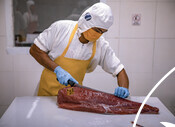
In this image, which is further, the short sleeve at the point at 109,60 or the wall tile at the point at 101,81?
the wall tile at the point at 101,81

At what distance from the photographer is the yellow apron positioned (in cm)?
163

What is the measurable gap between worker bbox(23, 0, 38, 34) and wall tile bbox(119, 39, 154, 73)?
1.22 metres

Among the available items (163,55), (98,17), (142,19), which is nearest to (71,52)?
(98,17)

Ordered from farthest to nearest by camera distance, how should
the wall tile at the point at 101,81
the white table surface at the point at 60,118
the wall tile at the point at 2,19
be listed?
the wall tile at the point at 101,81 → the wall tile at the point at 2,19 → the white table surface at the point at 60,118

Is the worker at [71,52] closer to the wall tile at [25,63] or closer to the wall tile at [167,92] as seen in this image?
the wall tile at [25,63]

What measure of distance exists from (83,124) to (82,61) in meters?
0.66

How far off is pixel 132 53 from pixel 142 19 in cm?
48

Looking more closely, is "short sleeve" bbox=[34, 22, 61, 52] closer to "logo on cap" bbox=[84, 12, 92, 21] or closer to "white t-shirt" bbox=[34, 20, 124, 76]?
"white t-shirt" bbox=[34, 20, 124, 76]

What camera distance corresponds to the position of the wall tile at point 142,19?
2459 millimetres

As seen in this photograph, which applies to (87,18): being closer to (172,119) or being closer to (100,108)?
(100,108)

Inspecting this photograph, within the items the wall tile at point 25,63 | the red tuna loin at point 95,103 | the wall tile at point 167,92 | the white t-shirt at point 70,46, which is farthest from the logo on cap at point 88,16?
the wall tile at point 167,92

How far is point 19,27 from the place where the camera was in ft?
8.40

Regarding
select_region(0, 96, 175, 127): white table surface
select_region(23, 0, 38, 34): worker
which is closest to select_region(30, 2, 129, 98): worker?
select_region(0, 96, 175, 127): white table surface

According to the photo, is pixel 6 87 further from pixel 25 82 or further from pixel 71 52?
pixel 71 52
